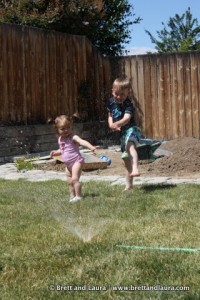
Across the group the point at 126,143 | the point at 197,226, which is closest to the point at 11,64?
the point at 126,143

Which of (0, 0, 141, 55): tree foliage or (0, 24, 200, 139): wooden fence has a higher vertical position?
(0, 0, 141, 55): tree foliage

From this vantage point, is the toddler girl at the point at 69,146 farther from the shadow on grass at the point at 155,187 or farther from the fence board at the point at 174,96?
the fence board at the point at 174,96

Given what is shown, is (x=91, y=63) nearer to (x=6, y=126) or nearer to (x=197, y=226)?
(x=6, y=126)

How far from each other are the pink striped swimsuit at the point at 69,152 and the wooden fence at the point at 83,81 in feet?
12.7

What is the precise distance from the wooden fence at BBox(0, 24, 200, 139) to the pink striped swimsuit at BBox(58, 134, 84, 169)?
388 centimetres

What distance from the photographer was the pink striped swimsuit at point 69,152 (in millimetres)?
5715

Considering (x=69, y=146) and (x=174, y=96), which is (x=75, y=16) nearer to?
(x=174, y=96)

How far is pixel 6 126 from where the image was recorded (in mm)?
9383

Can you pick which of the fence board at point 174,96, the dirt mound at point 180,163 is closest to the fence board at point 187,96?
the fence board at point 174,96

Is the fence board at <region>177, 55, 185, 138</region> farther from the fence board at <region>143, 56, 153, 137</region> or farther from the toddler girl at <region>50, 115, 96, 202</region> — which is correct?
the toddler girl at <region>50, 115, 96, 202</region>

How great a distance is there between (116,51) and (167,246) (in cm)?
1115

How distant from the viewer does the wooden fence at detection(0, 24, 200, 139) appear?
9.70 metres

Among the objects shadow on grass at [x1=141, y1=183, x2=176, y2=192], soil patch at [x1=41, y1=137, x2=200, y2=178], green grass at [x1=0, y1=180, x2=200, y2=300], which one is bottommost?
green grass at [x1=0, y1=180, x2=200, y2=300]

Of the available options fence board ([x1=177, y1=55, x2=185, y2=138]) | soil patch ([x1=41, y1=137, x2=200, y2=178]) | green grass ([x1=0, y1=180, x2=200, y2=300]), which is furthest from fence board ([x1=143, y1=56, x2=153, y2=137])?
green grass ([x1=0, y1=180, x2=200, y2=300])
